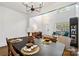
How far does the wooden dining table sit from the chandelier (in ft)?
1.68

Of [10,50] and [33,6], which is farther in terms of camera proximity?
[33,6]

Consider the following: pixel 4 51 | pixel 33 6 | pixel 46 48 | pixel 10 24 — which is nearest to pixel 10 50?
pixel 4 51

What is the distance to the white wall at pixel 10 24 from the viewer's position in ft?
6.52

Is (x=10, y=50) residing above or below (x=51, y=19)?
below

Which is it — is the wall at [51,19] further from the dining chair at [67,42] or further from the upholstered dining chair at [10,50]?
the upholstered dining chair at [10,50]

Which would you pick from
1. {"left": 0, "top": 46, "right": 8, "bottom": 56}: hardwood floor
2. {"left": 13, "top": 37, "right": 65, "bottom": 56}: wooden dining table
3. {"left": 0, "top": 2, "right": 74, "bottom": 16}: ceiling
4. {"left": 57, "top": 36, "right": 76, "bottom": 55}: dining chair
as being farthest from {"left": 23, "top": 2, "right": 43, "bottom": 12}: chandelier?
{"left": 0, "top": 46, "right": 8, "bottom": 56}: hardwood floor

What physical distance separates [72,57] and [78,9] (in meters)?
0.82

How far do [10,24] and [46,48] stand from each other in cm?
74

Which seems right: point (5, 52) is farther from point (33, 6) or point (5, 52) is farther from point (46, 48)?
point (33, 6)

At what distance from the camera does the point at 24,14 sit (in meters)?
2.06

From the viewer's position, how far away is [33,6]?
2.03 meters

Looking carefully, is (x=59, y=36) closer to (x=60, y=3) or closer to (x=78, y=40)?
(x=78, y=40)

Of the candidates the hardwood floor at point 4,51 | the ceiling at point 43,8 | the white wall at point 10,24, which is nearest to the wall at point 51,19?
the ceiling at point 43,8

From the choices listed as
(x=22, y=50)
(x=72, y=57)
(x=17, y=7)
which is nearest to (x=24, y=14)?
(x=17, y=7)
